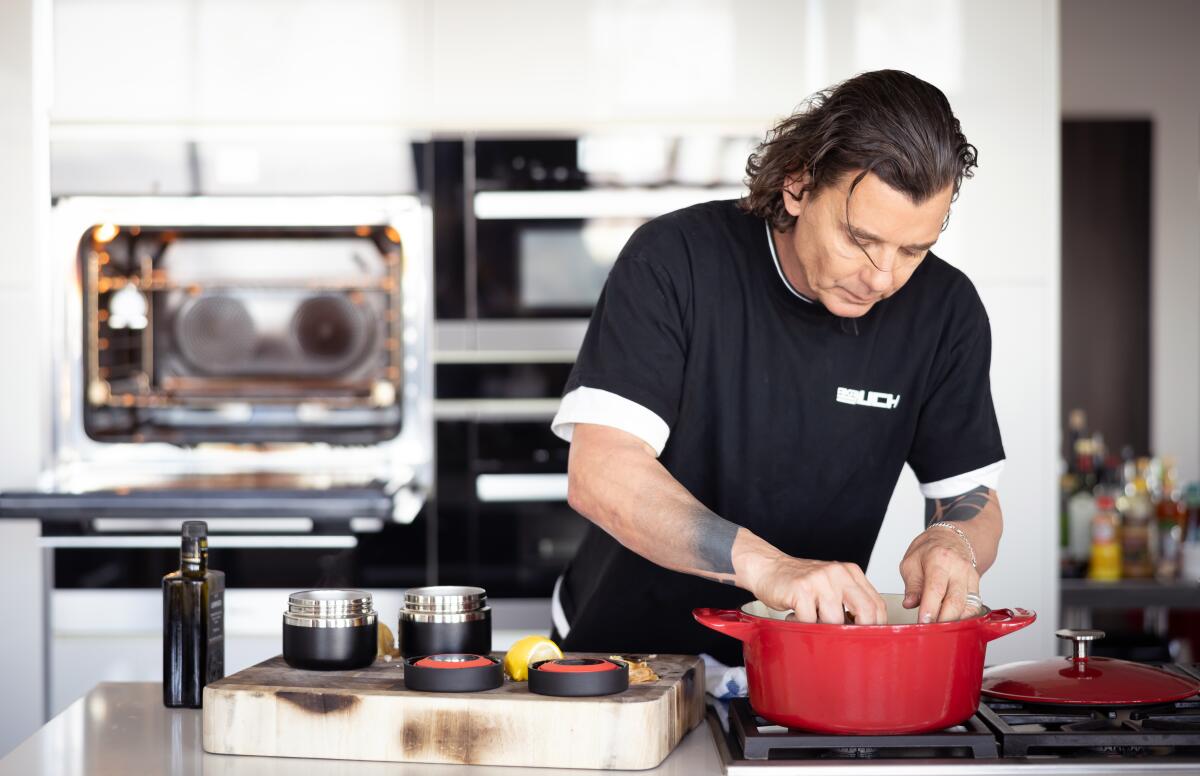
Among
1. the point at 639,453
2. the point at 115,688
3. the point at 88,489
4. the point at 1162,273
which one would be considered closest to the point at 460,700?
the point at 639,453

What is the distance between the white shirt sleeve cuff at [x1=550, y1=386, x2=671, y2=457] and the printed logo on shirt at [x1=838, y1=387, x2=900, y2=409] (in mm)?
276

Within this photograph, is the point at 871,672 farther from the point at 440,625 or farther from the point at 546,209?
the point at 546,209

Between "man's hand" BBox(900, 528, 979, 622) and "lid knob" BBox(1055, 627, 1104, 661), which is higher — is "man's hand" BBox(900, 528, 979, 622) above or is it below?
above

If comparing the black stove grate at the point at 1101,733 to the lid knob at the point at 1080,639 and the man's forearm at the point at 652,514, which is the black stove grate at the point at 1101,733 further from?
the man's forearm at the point at 652,514

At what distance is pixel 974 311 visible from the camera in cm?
173

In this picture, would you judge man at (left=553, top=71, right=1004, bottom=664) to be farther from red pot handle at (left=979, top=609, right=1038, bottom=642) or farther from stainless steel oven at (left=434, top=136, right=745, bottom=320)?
stainless steel oven at (left=434, top=136, right=745, bottom=320)

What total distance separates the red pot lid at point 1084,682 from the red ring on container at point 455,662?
1.79 feet

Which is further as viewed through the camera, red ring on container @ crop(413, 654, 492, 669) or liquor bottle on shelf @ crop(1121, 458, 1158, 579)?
liquor bottle on shelf @ crop(1121, 458, 1158, 579)

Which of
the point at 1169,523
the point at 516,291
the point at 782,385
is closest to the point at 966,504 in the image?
the point at 782,385

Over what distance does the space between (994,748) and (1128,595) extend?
193 centimetres

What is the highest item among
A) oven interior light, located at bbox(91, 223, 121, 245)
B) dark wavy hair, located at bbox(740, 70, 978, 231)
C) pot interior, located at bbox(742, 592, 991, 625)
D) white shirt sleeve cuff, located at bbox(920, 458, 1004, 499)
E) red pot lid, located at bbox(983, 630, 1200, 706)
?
oven interior light, located at bbox(91, 223, 121, 245)

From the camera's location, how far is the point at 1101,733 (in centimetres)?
121

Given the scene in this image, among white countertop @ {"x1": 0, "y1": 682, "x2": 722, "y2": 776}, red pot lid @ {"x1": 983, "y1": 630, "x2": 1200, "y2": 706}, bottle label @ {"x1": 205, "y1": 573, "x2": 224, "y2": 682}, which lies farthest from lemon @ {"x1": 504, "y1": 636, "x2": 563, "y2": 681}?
red pot lid @ {"x1": 983, "y1": 630, "x2": 1200, "y2": 706}

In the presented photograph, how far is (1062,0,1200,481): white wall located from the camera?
406cm
